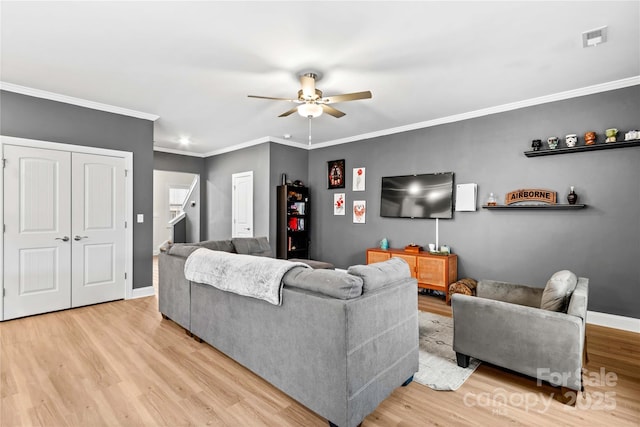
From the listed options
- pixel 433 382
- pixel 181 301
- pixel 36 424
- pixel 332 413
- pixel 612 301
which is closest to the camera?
pixel 332 413

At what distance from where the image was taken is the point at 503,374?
2.46 metres

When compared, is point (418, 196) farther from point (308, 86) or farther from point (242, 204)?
point (242, 204)

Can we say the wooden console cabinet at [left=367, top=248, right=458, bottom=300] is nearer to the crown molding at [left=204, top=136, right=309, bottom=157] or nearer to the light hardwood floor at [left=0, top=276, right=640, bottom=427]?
the light hardwood floor at [left=0, top=276, right=640, bottom=427]

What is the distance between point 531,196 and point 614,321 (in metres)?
1.59

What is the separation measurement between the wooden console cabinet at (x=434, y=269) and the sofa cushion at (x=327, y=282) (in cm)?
295

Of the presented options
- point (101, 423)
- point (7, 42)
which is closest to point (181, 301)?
point (101, 423)

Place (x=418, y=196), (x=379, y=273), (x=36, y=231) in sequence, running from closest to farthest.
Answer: (x=379, y=273) → (x=36, y=231) → (x=418, y=196)

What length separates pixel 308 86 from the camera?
123 inches

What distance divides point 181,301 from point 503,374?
2951 mm

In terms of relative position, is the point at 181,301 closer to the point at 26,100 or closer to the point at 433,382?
the point at 433,382

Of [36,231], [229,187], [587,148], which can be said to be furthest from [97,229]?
[587,148]

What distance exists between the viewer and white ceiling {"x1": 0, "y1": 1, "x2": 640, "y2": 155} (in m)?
2.26

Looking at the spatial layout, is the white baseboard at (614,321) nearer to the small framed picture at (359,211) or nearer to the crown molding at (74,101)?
the small framed picture at (359,211)

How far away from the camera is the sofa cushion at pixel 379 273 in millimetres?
1897
